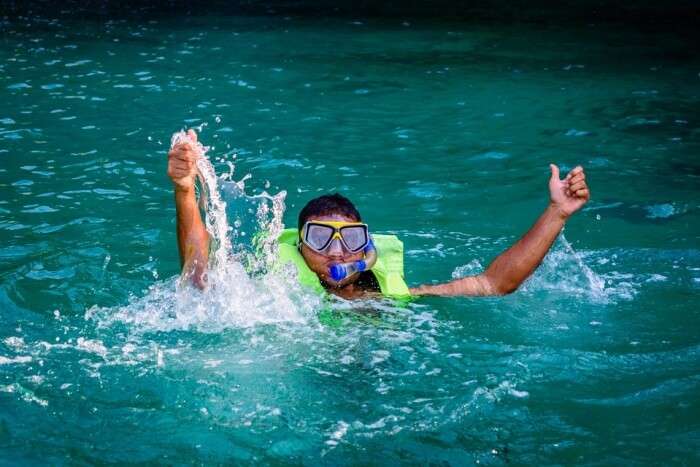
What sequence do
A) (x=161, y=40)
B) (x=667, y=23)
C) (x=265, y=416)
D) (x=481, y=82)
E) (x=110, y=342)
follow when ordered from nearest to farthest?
1. (x=265, y=416)
2. (x=110, y=342)
3. (x=481, y=82)
4. (x=161, y=40)
5. (x=667, y=23)

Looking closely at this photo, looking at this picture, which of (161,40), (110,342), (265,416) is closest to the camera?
(265,416)

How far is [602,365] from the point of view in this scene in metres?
5.87

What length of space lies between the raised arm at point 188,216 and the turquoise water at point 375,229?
0.34m

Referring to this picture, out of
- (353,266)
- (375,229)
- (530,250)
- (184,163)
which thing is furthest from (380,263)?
(375,229)

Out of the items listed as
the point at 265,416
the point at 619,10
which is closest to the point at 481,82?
the point at 619,10

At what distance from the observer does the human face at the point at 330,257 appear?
6387 mm

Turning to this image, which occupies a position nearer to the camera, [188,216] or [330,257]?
[188,216]

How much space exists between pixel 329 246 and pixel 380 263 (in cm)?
49

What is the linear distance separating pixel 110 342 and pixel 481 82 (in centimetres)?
844

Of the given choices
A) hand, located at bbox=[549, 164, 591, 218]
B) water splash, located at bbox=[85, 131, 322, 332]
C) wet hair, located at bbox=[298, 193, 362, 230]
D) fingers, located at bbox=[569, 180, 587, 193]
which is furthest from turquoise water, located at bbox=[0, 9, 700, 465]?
fingers, located at bbox=[569, 180, 587, 193]

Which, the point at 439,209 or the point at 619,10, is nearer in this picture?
the point at 439,209

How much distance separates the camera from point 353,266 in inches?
252

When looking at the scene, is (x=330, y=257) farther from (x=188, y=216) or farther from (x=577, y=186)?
(x=577, y=186)

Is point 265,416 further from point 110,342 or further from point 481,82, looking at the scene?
point 481,82
